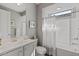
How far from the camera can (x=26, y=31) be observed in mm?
1098

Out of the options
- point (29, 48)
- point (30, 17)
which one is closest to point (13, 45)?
point (29, 48)

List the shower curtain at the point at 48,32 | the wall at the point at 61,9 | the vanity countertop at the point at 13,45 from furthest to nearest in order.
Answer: the shower curtain at the point at 48,32 → the wall at the point at 61,9 → the vanity countertop at the point at 13,45

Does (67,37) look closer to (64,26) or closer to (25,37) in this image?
(64,26)

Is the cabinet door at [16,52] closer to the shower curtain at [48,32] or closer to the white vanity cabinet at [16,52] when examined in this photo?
the white vanity cabinet at [16,52]

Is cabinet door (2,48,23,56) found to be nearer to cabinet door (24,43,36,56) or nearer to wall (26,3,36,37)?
cabinet door (24,43,36,56)

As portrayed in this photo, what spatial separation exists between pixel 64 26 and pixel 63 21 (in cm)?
8

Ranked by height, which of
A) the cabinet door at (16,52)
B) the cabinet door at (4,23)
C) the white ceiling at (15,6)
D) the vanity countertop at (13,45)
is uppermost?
the white ceiling at (15,6)

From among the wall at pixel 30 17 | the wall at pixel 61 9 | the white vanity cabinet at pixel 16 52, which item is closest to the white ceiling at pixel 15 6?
the wall at pixel 30 17

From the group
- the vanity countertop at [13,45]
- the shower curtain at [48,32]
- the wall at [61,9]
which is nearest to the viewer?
the vanity countertop at [13,45]

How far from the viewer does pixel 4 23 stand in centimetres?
99

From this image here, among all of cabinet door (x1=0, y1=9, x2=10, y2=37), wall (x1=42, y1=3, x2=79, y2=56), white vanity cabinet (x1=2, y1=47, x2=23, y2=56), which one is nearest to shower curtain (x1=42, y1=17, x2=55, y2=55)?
wall (x1=42, y1=3, x2=79, y2=56)

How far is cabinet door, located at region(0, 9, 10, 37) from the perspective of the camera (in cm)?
96

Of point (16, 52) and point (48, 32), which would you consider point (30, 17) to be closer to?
point (48, 32)

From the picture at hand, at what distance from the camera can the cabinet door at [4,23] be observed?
37.6 inches
